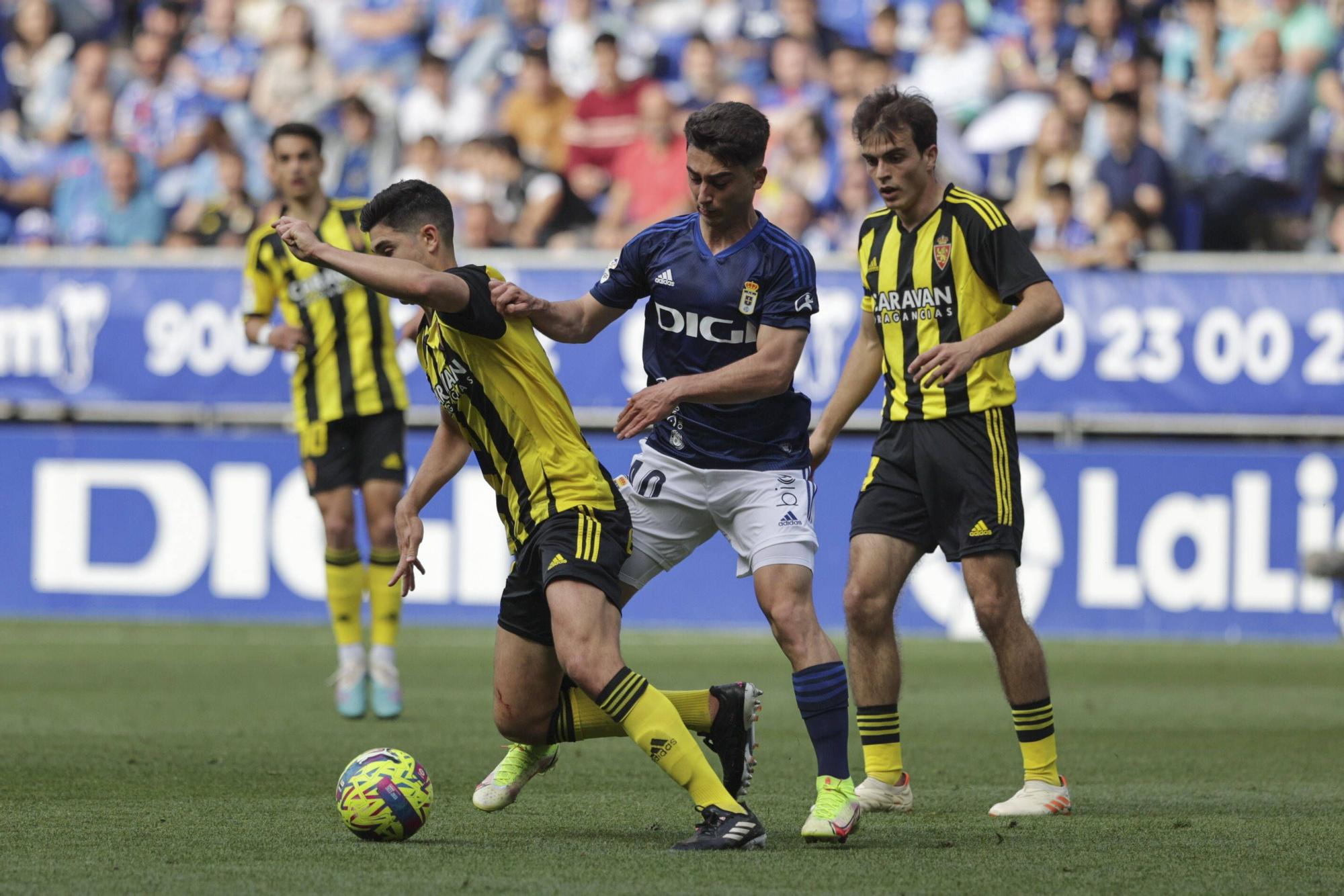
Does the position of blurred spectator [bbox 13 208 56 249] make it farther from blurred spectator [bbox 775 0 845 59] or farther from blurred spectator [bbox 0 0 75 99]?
blurred spectator [bbox 775 0 845 59]

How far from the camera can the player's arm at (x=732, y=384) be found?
187 inches

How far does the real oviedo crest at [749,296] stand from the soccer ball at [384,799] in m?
1.53

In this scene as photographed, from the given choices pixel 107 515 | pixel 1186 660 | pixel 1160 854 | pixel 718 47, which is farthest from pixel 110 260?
pixel 1160 854

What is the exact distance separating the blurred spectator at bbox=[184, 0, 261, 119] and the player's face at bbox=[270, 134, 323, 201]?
28.8ft

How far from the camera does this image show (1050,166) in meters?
14.2

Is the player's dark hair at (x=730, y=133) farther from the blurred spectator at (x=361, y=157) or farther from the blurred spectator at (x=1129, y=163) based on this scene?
the blurred spectator at (x=361, y=157)

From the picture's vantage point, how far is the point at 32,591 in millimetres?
13727

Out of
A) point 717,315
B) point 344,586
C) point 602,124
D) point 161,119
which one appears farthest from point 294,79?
point 717,315

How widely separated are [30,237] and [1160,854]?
13.8 metres

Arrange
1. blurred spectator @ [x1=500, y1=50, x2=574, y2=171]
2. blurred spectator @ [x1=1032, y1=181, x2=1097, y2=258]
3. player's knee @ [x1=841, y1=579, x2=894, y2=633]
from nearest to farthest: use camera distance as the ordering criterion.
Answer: player's knee @ [x1=841, y1=579, x2=894, y2=633] → blurred spectator @ [x1=1032, y1=181, x2=1097, y2=258] → blurred spectator @ [x1=500, y1=50, x2=574, y2=171]

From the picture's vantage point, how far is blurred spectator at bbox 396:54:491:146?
52.7 feet

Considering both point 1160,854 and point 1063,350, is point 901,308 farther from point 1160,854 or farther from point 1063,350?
point 1063,350

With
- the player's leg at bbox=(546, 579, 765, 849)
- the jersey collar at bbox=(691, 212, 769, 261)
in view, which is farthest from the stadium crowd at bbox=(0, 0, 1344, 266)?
the player's leg at bbox=(546, 579, 765, 849)

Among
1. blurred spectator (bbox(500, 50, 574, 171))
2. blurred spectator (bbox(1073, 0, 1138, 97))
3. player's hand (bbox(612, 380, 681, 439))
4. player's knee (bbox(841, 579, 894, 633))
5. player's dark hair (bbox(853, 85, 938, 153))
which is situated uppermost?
blurred spectator (bbox(1073, 0, 1138, 97))
